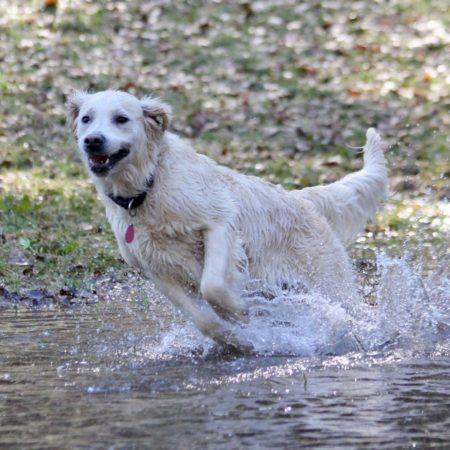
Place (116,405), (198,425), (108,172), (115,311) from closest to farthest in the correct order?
1. (198,425)
2. (116,405)
3. (108,172)
4. (115,311)

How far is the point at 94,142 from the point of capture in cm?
607

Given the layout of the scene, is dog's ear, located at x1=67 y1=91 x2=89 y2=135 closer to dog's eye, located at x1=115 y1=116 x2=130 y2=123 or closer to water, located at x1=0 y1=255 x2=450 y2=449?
dog's eye, located at x1=115 y1=116 x2=130 y2=123

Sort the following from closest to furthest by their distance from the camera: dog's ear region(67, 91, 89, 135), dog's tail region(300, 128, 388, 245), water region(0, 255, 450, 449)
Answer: water region(0, 255, 450, 449) → dog's ear region(67, 91, 89, 135) → dog's tail region(300, 128, 388, 245)

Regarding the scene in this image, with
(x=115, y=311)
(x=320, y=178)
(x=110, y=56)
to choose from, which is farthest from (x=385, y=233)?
(x=110, y=56)

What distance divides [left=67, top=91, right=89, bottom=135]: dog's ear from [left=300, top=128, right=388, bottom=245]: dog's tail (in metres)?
1.69

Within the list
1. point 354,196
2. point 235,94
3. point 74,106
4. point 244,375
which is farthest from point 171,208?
point 235,94

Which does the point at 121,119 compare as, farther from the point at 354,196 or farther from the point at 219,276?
the point at 354,196

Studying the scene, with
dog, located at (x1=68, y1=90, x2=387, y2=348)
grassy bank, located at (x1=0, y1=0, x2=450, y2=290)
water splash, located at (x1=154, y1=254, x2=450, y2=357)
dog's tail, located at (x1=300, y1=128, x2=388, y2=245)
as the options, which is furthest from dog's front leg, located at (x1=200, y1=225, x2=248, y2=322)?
grassy bank, located at (x1=0, y1=0, x2=450, y2=290)

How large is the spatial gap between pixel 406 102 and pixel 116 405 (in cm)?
983

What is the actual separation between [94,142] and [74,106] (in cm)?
67

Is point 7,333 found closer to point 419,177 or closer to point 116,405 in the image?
point 116,405

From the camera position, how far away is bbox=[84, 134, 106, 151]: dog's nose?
605cm

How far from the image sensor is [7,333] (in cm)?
690

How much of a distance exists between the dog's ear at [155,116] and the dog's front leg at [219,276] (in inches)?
26.1
